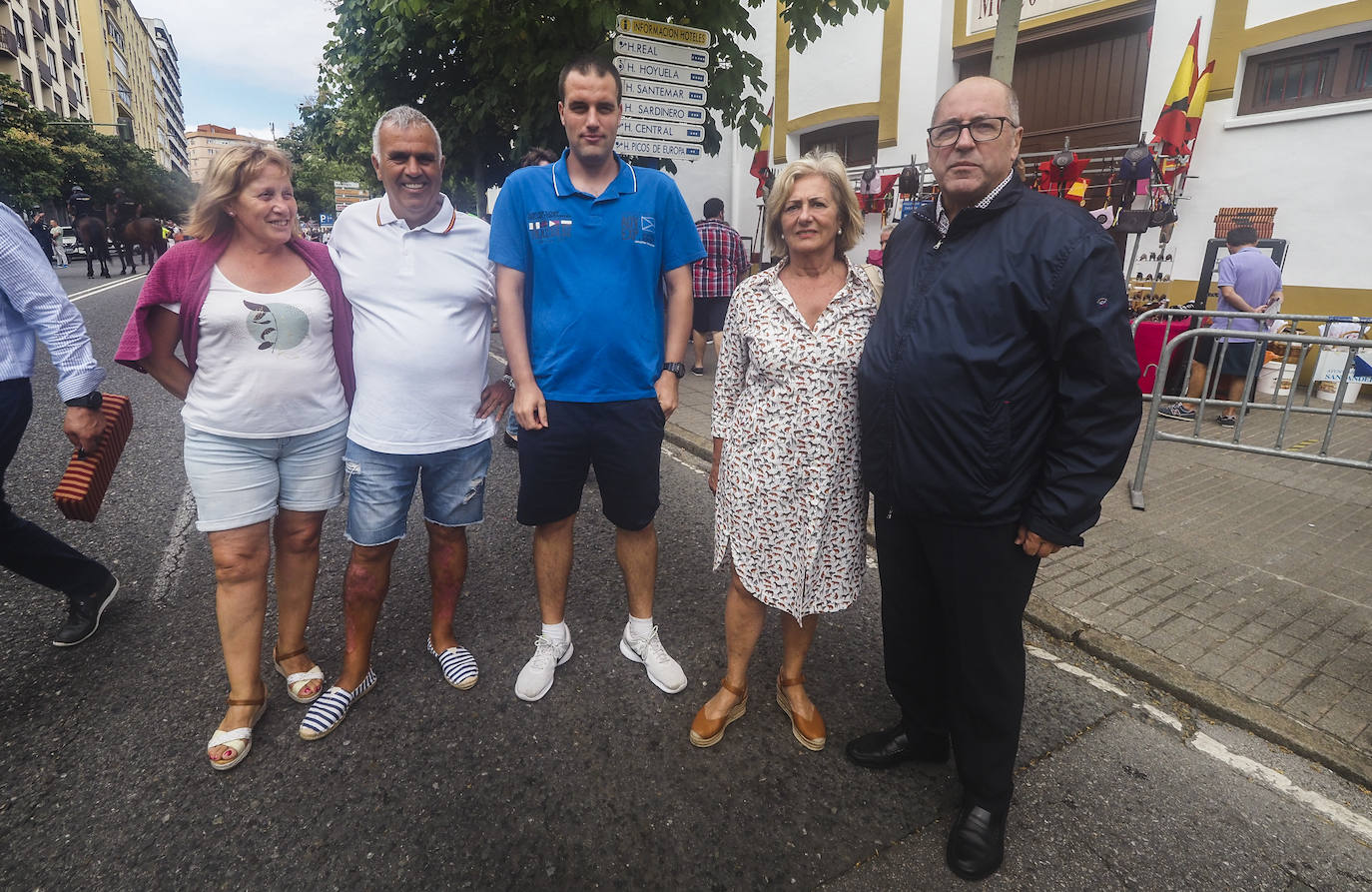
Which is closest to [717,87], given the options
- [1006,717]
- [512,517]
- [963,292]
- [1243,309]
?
[512,517]

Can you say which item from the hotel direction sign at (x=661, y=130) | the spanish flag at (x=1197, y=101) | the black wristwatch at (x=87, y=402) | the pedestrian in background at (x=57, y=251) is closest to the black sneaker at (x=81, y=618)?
the black wristwatch at (x=87, y=402)

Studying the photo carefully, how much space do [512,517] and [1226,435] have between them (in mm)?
6194

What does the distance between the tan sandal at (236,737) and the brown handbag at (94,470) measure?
814 millimetres

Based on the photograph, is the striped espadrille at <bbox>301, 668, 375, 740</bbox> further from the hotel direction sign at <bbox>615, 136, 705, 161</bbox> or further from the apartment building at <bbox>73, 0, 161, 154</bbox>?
the apartment building at <bbox>73, 0, 161, 154</bbox>

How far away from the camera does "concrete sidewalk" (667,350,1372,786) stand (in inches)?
107

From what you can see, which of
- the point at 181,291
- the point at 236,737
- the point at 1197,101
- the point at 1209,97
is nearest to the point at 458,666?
the point at 236,737

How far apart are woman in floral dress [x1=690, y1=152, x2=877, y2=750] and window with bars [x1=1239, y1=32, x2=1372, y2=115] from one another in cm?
840

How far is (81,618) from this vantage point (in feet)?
10.0

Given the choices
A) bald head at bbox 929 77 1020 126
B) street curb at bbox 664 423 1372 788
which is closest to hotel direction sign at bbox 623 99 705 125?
bald head at bbox 929 77 1020 126

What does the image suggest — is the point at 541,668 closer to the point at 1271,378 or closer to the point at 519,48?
the point at 519,48

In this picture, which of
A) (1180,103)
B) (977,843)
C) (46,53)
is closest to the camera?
(977,843)

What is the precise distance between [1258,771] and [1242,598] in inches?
53.2

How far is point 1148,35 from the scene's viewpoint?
862 centimetres

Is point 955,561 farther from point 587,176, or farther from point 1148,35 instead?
point 1148,35
